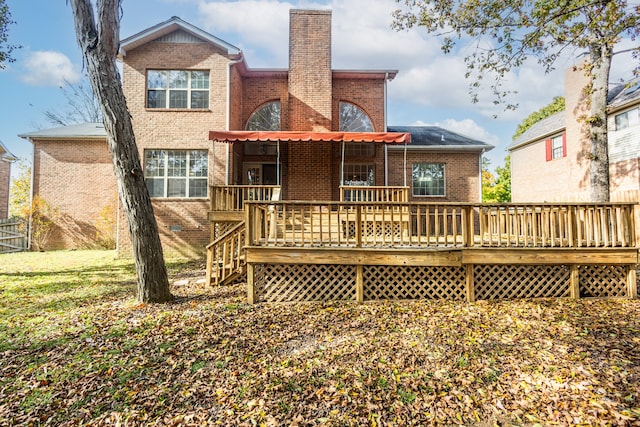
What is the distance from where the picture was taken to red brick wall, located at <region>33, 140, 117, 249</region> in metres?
14.2

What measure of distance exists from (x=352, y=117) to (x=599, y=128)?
8.09m

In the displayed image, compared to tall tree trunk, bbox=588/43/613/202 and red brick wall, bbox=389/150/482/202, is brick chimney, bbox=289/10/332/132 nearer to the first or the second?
red brick wall, bbox=389/150/482/202

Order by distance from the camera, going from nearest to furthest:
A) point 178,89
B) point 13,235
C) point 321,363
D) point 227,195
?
point 321,363 < point 227,195 < point 178,89 < point 13,235

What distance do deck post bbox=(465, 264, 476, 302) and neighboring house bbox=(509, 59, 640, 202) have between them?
338 inches

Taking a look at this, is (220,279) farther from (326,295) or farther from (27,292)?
(27,292)

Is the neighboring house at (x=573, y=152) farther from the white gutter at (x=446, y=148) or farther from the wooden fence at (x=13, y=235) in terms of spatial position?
the wooden fence at (x=13, y=235)

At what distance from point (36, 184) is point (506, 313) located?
1815 centimetres

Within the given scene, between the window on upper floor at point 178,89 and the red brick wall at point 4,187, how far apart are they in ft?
49.0

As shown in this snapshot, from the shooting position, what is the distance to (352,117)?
13.5m

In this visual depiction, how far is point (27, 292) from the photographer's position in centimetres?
684

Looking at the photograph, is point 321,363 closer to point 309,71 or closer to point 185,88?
point 185,88

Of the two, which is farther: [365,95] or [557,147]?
[557,147]

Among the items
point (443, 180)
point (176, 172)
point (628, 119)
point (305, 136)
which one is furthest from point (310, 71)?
point (628, 119)

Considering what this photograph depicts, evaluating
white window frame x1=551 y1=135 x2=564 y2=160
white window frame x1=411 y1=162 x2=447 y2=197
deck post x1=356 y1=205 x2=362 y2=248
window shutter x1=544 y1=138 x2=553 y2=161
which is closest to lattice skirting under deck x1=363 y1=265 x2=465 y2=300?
deck post x1=356 y1=205 x2=362 y2=248
